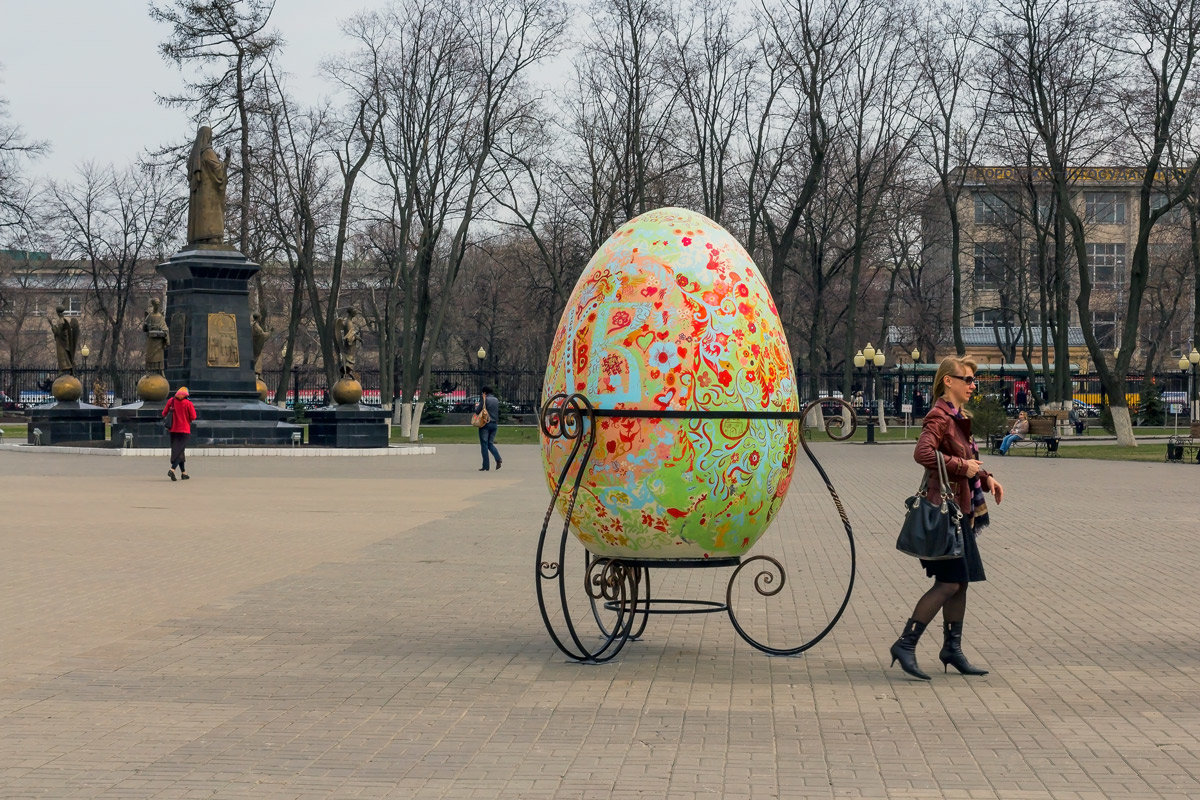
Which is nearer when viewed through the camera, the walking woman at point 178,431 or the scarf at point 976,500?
the scarf at point 976,500

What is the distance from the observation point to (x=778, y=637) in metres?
9.17

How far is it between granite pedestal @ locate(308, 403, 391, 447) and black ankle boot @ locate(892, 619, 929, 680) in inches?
1139

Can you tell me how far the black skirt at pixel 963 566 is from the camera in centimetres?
773

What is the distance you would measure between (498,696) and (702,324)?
92.2 inches

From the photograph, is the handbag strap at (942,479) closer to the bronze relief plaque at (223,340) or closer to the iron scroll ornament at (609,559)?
the iron scroll ornament at (609,559)

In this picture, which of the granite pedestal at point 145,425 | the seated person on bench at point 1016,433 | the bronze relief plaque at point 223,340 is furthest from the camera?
the seated person on bench at point 1016,433

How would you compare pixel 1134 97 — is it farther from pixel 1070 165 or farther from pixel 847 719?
pixel 847 719

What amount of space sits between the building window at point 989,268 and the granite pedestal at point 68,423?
4009 centimetres

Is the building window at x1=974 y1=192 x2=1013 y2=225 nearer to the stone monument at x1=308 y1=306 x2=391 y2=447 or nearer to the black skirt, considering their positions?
the stone monument at x1=308 y1=306 x2=391 y2=447

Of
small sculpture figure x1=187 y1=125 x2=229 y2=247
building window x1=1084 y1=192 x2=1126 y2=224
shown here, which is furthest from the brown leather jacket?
building window x1=1084 y1=192 x2=1126 y2=224

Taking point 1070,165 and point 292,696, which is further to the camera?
point 1070,165

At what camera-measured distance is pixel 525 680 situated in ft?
25.4

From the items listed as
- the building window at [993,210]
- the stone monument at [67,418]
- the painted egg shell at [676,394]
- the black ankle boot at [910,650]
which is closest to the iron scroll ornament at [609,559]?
the painted egg shell at [676,394]

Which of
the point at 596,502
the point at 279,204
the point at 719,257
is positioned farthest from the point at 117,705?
the point at 279,204
